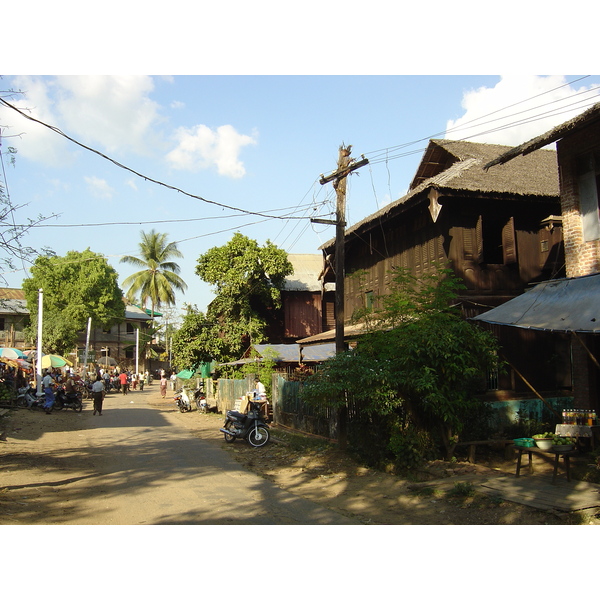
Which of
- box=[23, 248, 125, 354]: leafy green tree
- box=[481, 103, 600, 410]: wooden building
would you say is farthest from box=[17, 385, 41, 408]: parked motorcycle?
box=[481, 103, 600, 410]: wooden building

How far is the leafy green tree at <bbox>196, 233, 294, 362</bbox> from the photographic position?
2700 cm

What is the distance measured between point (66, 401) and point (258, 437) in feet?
48.3

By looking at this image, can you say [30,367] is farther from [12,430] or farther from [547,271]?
[547,271]

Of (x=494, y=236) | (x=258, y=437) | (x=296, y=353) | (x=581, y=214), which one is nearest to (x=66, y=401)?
(x=296, y=353)

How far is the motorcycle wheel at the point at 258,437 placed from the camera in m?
13.9

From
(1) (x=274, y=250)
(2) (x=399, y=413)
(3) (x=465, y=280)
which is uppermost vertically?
(1) (x=274, y=250)

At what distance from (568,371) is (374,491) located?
354 inches

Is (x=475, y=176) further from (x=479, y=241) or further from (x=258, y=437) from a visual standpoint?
(x=258, y=437)

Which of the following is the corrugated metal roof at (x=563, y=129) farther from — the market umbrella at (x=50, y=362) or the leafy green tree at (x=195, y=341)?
the market umbrella at (x=50, y=362)

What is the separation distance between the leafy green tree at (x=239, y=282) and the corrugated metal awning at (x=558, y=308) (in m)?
17.7

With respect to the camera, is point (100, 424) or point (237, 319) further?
point (237, 319)

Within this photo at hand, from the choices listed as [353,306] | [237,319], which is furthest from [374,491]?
[237,319]

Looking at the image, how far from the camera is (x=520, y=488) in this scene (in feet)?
26.1

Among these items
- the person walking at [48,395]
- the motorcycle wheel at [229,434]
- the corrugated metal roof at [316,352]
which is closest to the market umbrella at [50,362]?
the person walking at [48,395]
